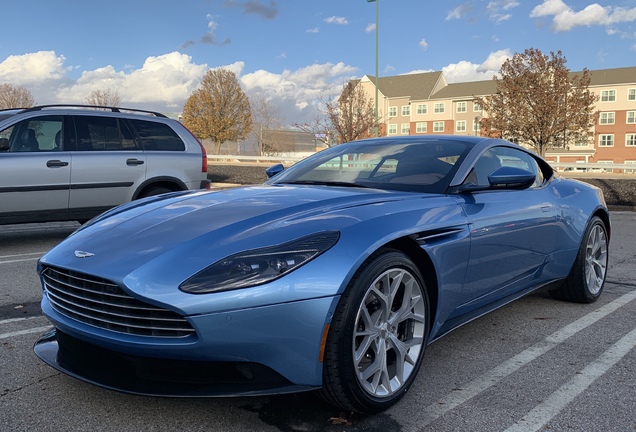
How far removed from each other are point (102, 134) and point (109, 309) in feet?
18.9

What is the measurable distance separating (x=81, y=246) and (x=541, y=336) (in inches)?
116

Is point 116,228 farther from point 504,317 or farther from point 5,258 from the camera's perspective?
point 5,258

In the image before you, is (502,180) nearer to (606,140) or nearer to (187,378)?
(187,378)

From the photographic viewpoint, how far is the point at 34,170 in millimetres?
6918

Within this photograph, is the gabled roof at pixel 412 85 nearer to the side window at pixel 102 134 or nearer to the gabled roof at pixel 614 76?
the gabled roof at pixel 614 76

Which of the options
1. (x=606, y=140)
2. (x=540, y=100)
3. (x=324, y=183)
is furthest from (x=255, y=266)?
(x=606, y=140)

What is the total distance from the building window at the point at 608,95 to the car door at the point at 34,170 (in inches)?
2548

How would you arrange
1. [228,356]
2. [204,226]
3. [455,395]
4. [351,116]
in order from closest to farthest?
[228,356] < [204,226] < [455,395] < [351,116]

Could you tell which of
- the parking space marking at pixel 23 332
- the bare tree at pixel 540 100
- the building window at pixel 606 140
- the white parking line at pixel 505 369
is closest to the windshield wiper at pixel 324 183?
the white parking line at pixel 505 369

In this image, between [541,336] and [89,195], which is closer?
[541,336]

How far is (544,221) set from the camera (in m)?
3.99

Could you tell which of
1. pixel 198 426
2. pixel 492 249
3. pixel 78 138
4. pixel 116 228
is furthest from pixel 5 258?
pixel 492 249

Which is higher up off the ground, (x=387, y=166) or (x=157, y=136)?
(x=157, y=136)

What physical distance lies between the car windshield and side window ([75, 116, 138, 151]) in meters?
4.25
